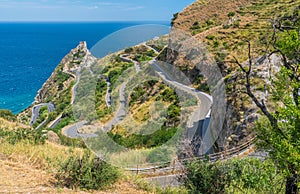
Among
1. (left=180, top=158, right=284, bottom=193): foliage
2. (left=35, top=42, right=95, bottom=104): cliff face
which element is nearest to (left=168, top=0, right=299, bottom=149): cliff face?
(left=180, top=158, right=284, bottom=193): foliage

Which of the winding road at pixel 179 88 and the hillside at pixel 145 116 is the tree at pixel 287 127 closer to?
the hillside at pixel 145 116

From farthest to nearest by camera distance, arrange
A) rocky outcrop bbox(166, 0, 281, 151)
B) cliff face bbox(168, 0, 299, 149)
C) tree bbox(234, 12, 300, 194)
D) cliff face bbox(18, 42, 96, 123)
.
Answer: cliff face bbox(18, 42, 96, 123) → cliff face bbox(168, 0, 299, 149) → rocky outcrop bbox(166, 0, 281, 151) → tree bbox(234, 12, 300, 194)

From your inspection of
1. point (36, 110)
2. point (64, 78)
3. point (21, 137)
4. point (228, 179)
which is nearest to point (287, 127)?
point (228, 179)

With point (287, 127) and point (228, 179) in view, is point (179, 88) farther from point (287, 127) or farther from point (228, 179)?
point (287, 127)

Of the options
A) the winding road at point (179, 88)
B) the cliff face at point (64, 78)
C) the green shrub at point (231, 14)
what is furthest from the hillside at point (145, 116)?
the cliff face at point (64, 78)

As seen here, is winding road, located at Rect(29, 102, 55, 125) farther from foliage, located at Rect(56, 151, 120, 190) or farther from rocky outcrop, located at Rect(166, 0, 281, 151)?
foliage, located at Rect(56, 151, 120, 190)

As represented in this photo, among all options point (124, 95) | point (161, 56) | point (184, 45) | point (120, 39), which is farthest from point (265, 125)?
point (161, 56)

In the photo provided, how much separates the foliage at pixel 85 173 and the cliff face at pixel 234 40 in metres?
3.94

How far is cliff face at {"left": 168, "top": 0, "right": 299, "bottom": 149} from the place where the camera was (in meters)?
16.0

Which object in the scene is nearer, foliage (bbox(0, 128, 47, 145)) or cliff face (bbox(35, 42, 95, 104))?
foliage (bbox(0, 128, 47, 145))

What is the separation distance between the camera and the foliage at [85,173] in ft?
24.0

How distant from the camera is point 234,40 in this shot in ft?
111

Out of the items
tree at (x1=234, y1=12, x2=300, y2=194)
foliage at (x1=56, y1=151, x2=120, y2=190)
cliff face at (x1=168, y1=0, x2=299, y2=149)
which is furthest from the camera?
cliff face at (x1=168, y1=0, x2=299, y2=149)

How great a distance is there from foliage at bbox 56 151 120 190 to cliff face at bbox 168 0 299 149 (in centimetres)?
394
